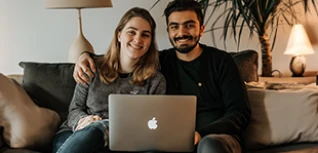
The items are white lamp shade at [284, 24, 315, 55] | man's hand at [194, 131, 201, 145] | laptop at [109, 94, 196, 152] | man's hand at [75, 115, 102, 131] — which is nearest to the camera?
laptop at [109, 94, 196, 152]

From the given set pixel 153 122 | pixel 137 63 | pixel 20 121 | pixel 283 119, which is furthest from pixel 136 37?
pixel 283 119

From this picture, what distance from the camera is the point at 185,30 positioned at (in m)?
2.28

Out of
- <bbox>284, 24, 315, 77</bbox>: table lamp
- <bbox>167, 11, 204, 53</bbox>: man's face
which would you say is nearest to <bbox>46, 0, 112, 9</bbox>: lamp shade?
<bbox>167, 11, 204, 53</bbox>: man's face

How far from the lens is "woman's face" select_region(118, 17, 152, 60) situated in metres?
2.28

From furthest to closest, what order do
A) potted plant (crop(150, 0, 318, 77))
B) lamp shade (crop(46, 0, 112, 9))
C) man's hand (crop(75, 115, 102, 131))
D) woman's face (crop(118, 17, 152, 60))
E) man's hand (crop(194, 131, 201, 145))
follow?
potted plant (crop(150, 0, 318, 77)), lamp shade (crop(46, 0, 112, 9)), woman's face (crop(118, 17, 152, 60)), man's hand (crop(75, 115, 102, 131)), man's hand (crop(194, 131, 201, 145))

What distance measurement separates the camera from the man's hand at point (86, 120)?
7.13 feet

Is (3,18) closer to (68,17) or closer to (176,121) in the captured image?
(68,17)

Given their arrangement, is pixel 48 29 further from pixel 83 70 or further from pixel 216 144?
pixel 216 144

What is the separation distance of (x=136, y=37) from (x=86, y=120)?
45 centimetres

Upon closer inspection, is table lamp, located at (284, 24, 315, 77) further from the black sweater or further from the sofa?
the black sweater

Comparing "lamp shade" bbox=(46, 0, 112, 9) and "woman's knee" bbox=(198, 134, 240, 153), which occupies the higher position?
"lamp shade" bbox=(46, 0, 112, 9)

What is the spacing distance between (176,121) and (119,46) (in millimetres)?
677

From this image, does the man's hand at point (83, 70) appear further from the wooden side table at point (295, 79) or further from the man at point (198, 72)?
the wooden side table at point (295, 79)

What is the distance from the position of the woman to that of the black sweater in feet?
0.24
